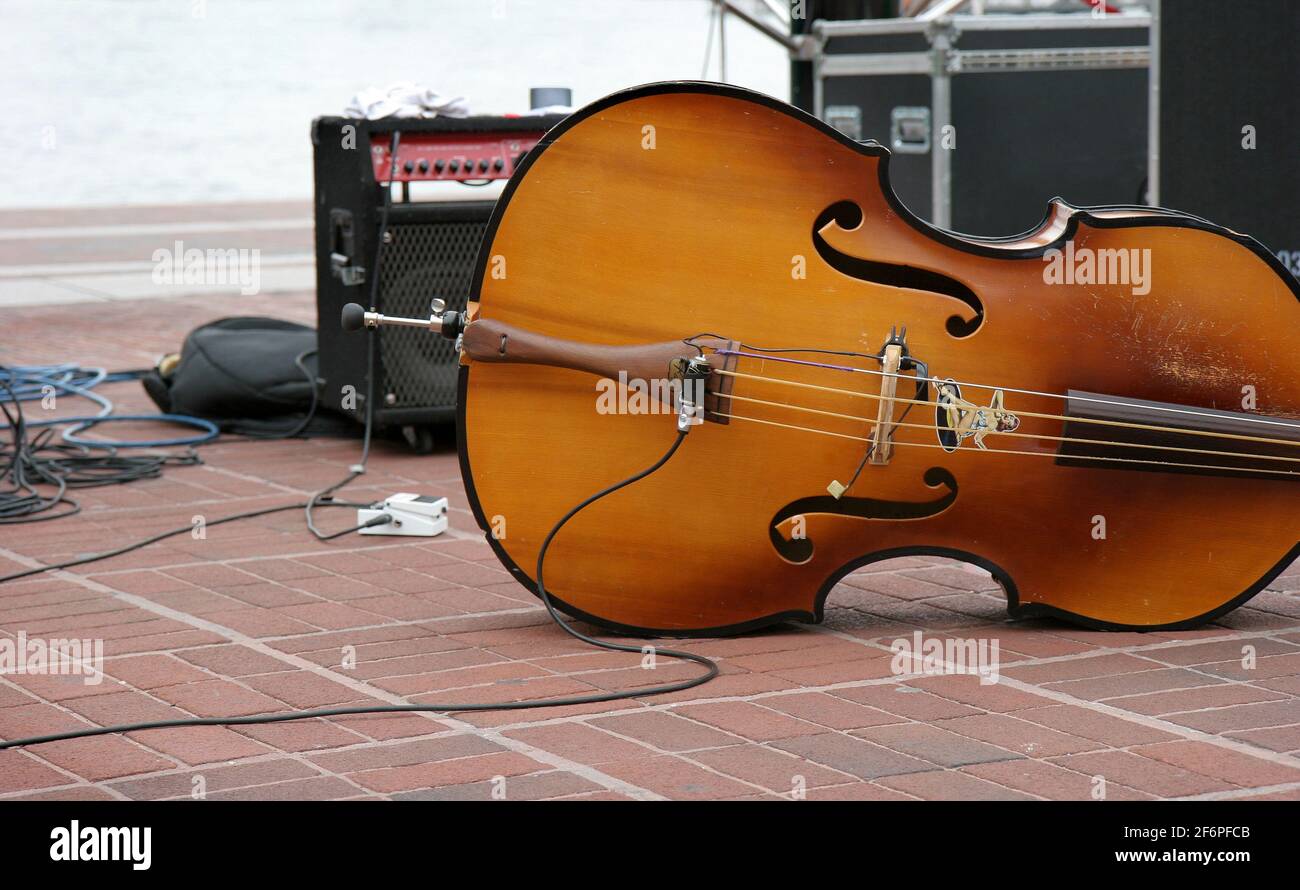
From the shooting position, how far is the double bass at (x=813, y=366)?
3.11m

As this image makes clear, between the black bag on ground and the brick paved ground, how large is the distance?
60.3 inches

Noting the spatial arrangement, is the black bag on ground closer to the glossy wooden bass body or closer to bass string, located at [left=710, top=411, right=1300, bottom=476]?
the glossy wooden bass body

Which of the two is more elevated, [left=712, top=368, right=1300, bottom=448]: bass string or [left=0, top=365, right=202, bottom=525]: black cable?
[left=712, top=368, right=1300, bottom=448]: bass string

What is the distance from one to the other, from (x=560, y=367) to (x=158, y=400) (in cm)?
319

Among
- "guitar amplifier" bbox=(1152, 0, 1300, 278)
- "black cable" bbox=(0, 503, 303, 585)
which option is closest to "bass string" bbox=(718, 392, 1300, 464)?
"guitar amplifier" bbox=(1152, 0, 1300, 278)

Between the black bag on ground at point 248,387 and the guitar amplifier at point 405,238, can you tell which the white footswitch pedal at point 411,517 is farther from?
the black bag on ground at point 248,387

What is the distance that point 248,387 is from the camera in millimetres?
5613

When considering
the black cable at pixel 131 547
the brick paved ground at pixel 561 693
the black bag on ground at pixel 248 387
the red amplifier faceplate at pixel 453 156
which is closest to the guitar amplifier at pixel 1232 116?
the brick paved ground at pixel 561 693

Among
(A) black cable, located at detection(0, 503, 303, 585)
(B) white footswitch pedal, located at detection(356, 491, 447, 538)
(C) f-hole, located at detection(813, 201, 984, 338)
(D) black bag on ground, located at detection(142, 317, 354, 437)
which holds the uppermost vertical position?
(C) f-hole, located at detection(813, 201, 984, 338)

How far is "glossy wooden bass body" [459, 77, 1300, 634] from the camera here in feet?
10.2

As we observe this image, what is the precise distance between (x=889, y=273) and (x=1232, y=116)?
80.4 inches

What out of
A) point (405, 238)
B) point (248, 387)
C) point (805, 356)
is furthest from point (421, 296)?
point (805, 356)

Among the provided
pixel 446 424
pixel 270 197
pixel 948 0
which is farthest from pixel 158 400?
pixel 270 197
